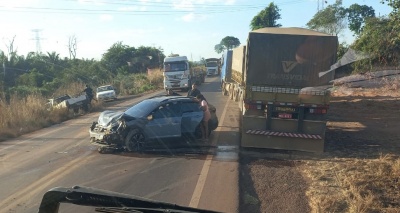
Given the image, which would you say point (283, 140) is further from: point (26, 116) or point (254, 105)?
point (26, 116)

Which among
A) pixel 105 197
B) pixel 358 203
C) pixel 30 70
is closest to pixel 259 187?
pixel 358 203

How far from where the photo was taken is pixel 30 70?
1892 inches

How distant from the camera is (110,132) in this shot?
35.3 feet

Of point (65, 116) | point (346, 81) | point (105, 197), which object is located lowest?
point (65, 116)

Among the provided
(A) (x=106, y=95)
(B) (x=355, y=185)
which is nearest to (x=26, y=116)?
(A) (x=106, y=95)

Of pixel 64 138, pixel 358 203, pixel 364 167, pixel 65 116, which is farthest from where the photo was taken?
pixel 65 116

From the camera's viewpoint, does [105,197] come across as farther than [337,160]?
No

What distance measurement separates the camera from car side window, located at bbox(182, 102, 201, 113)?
12.1 m

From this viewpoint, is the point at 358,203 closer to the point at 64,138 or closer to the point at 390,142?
the point at 390,142

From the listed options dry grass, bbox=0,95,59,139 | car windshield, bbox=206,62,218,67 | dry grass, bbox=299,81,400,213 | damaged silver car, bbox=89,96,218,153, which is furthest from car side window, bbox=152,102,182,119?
car windshield, bbox=206,62,218,67

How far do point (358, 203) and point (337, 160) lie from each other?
12.4ft

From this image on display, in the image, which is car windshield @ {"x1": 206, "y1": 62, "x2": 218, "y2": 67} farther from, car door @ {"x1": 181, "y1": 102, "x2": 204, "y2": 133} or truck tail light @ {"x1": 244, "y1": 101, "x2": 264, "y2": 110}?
truck tail light @ {"x1": 244, "y1": 101, "x2": 264, "y2": 110}

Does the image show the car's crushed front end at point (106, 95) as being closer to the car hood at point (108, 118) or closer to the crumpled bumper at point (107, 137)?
the car hood at point (108, 118)

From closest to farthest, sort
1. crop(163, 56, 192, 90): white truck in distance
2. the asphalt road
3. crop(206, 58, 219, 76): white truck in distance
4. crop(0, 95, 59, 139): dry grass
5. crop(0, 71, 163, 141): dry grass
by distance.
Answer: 1. the asphalt road
2. crop(0, 95, 59, 139): dry grass
3. crop(0, 71, 163, 141): dry grass
4. crop(163, 56, 192, 90): white truck in distance
5. crop(206, 58, 219, 76): white truck in distance
